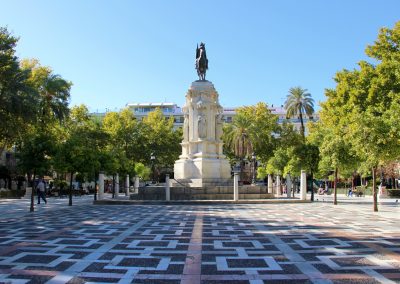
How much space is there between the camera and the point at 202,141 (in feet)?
96.7

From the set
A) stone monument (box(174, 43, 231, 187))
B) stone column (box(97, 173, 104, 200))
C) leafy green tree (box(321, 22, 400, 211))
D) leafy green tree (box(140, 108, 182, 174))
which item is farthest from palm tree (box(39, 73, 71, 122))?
leafy green tree (box(321, 22, 400, 211))

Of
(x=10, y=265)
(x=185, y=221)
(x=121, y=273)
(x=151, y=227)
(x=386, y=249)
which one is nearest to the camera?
(x=121, y=273)

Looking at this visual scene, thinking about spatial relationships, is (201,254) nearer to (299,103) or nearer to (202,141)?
(202,141)

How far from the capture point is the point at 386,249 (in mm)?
8711

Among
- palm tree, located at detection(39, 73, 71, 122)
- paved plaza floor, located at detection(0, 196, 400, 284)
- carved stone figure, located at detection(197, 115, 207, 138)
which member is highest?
palm tree, located at detection(39, 73, 71, 122)

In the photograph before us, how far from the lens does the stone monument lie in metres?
29.2

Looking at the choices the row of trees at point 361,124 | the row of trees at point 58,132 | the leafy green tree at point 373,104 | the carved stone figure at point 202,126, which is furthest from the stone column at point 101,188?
the leafy green tree at point 373,104

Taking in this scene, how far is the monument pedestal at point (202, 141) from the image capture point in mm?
29172

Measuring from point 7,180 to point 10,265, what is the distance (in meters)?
55.4

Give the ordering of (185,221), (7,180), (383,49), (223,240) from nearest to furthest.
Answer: (223,240), (185,221), (383,49), (7,180)

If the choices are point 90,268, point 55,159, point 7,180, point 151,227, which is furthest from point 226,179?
point 7,180

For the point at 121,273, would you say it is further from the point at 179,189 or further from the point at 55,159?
the point at 179,189

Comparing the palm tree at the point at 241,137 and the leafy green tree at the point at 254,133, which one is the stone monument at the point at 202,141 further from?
the palm tree at the point at 241,137

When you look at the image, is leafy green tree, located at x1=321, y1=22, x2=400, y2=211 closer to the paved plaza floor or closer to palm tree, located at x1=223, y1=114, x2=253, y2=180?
the paved plaza floor
